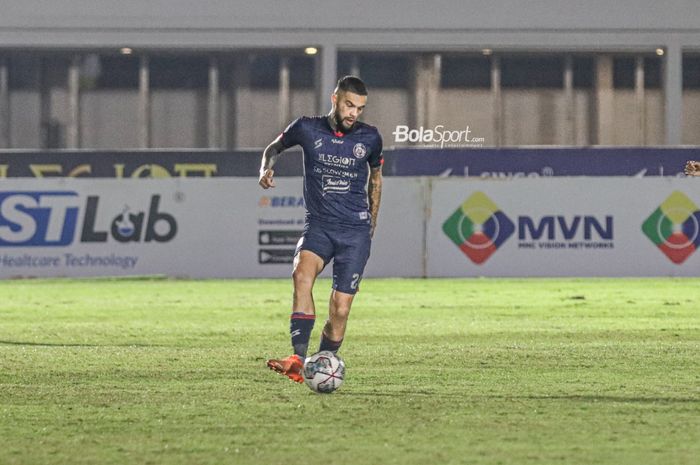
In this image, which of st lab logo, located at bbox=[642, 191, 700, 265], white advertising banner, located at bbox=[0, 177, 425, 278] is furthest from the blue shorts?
A: st lab logo, located at bbox=[642, 191, 700, 265]

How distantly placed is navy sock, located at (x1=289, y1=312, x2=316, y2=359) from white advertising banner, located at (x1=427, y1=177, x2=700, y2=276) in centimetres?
1538

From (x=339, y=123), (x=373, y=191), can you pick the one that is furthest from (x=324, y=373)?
(x=339, y=123)

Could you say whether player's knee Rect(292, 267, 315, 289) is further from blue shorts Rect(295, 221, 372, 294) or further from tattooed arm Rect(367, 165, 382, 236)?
tattooed arm Rect(367, 165, 382, 236)

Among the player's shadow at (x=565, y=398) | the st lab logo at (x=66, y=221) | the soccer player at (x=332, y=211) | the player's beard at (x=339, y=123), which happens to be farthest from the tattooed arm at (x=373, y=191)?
the st lab logo at (x=66, y=221)

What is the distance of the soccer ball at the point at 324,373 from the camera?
993cm

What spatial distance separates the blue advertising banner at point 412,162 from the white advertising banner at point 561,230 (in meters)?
10.2

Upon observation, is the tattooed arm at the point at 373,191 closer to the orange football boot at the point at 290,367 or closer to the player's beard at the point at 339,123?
the player's beard at the point at 339,123

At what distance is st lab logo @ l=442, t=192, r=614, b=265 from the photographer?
2588cm

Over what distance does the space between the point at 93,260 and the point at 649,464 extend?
1952cm

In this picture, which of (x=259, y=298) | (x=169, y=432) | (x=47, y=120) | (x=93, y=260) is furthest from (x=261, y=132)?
(x=169, y=432)

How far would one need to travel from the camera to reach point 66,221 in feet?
84.2

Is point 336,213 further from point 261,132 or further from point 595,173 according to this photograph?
point 261,132

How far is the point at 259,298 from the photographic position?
70.0 ft
